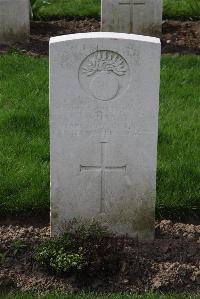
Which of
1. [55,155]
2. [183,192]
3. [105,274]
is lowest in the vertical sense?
[105,274]

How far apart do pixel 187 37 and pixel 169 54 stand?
98cm

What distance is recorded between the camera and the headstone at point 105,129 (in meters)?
3.97

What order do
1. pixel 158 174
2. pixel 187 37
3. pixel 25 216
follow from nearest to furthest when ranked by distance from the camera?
pixel 25 216 → pixel 158 174 → pixel 187 37

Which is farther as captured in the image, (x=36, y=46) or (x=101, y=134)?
(x=36, y=46)

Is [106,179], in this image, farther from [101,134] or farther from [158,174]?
[158,174]

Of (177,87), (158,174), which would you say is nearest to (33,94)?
(177,87)

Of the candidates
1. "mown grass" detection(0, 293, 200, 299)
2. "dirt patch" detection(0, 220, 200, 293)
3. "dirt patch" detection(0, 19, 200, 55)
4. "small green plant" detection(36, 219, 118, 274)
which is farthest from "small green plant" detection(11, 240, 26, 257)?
"dirt patch" detection(0, 19, 200, 55)

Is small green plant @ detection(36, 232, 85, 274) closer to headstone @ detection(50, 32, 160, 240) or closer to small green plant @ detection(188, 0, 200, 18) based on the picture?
headstone @ detection(50, 32, 160, 240)

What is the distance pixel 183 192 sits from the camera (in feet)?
15.7

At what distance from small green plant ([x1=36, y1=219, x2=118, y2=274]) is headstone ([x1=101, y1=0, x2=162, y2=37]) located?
4.80 m

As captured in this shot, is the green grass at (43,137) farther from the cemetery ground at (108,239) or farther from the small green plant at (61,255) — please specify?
the small green plant at (61,255)

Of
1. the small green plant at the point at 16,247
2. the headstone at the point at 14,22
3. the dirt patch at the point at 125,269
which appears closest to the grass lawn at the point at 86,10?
the headstone at the point at 14,22

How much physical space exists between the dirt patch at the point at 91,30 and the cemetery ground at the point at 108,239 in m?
0.87

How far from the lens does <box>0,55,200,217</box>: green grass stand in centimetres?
474
